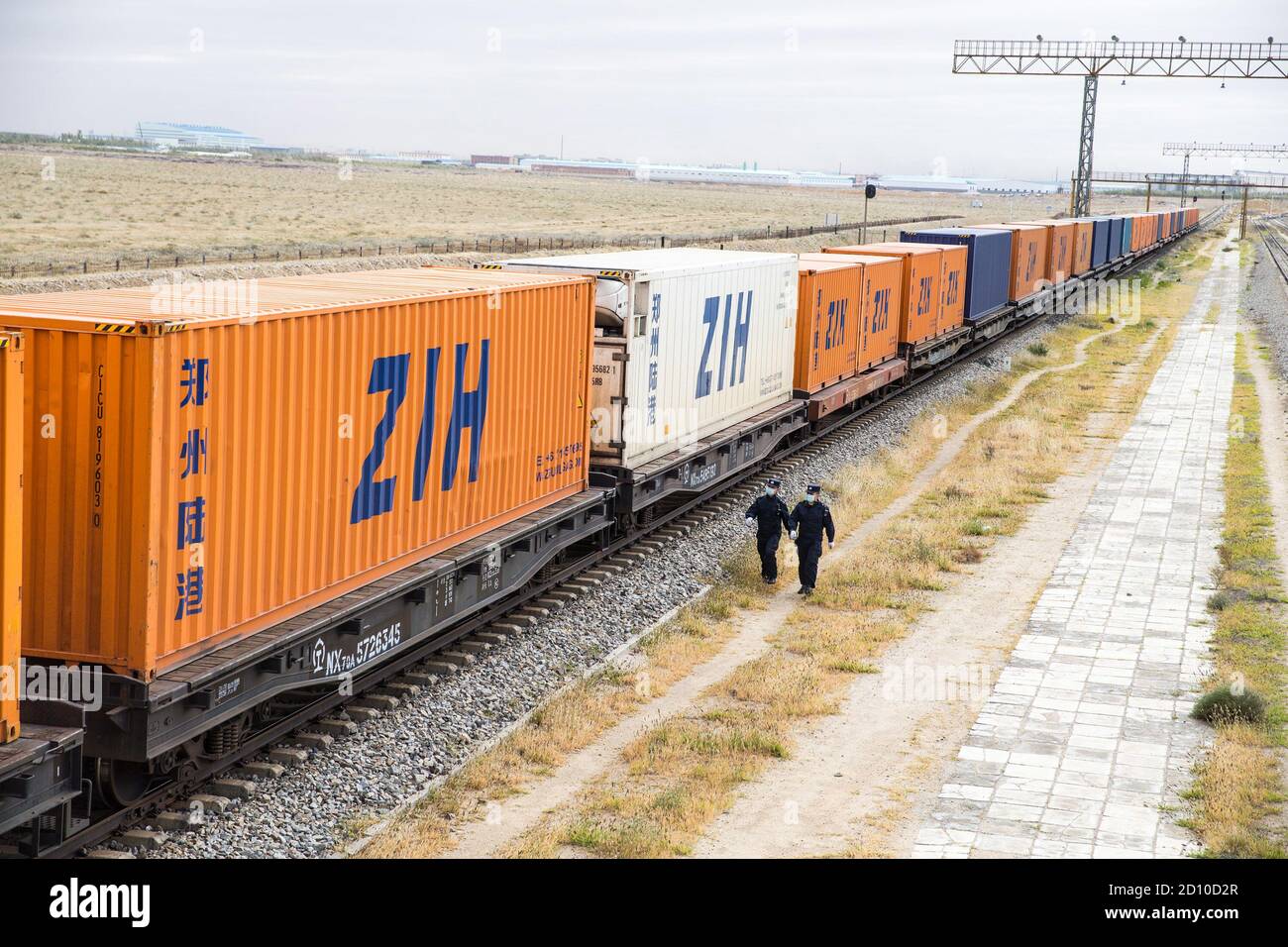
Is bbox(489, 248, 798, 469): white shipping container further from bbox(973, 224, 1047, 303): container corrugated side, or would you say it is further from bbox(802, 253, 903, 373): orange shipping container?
bbox(973, 224, 1047, 303): container corrugated side

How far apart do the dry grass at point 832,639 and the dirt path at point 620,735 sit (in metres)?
0.17

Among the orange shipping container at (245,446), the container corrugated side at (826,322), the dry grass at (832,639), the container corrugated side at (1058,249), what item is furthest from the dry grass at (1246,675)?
the container corrugated side at (1058,249)

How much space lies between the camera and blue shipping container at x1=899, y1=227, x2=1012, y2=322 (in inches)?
1425

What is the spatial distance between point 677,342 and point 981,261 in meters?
22.1

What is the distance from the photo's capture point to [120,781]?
8.98 meters

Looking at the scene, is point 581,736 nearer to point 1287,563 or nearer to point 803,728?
point 803,728

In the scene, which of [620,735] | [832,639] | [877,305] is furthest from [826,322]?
[620,735]

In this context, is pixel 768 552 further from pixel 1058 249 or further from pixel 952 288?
pixel 1058 249

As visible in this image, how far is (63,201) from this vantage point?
80625mm

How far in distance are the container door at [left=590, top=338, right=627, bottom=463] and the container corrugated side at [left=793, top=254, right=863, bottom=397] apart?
24.6ft

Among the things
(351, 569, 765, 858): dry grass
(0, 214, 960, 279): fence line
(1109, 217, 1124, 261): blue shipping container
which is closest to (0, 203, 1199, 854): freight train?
(351, 569, 765, 858): dry grass

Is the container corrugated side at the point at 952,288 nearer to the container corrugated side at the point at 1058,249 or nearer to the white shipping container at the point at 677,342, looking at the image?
the white shipping container at the point at 677,342

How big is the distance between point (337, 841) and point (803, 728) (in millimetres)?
4521

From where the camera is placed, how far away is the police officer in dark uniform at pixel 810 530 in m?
16.4
